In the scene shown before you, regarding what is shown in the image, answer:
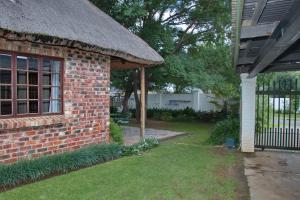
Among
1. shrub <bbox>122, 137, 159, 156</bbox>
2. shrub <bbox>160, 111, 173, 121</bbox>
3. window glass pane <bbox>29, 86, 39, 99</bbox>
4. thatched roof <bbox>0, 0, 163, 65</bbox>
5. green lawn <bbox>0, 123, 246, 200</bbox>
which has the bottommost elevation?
green lawn <bbox>0, 123, 246, 200</bbox>

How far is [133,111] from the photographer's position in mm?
22516

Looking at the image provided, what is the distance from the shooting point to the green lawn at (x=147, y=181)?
5387 millimetres

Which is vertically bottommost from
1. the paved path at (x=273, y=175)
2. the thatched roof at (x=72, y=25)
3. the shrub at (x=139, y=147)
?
the paved path at (x=273, y=175)

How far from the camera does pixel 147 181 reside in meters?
6.27

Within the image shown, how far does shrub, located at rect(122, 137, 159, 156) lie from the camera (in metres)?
8.85

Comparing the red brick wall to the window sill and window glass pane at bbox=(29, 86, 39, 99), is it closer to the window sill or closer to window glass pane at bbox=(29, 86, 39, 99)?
the window sill

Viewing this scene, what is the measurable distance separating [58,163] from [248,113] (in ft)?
19.0

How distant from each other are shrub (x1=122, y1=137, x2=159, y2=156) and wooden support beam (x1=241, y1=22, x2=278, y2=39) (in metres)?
5.26

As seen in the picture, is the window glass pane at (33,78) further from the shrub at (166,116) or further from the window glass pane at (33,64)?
the shrub at (166,116)

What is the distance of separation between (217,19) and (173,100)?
7890 millimetres

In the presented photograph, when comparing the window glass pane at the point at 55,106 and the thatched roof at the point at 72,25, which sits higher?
the thatched roof at the point at 72,25

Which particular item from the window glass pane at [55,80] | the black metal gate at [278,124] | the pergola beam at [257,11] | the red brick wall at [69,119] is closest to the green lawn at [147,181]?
the red brick wall at [69,119]

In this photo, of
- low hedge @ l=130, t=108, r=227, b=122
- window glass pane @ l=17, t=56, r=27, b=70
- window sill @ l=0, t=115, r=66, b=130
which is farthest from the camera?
low hedge @ l=130, t=108, r=227, b=122

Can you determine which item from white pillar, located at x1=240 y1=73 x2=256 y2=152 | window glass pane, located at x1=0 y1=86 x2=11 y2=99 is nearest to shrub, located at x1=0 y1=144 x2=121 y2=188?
window glass pane, located at x1=0 y1=86 x2=11 y2=99
